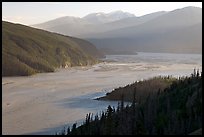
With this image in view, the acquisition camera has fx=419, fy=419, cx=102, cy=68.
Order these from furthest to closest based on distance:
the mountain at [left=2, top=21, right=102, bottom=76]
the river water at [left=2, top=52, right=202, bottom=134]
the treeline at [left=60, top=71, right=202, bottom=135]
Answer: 1. the mountain at [left=2, top=21, right=102, bottom=76]
2. the river water at [left=2, top=52, right=202, bottom=134]
3. the treeline at [left=60, top=71, right=202, bottom=135]

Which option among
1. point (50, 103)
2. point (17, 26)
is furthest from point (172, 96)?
point (17, 26)

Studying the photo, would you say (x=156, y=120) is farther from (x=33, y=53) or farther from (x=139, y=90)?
(x=33, y=53)

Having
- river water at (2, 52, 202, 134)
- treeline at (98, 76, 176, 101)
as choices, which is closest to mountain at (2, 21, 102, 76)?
river water at (2, 52, 202, 134)

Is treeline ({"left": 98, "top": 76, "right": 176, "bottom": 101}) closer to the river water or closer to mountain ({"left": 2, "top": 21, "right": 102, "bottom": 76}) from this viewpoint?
the river water

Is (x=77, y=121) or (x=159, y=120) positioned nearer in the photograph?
(x=159, y=120)

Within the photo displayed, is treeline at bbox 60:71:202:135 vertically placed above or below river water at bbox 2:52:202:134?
above

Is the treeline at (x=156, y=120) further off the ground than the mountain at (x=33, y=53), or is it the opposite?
the mountain at (x=33, y=53)

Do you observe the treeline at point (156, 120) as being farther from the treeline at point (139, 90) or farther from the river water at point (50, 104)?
the treeline at point (139, 90)

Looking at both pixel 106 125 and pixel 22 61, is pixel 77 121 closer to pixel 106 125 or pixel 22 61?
pixel 106 125

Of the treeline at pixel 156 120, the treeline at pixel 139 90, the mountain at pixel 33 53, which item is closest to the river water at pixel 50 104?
the treeline at pixel 139 90
